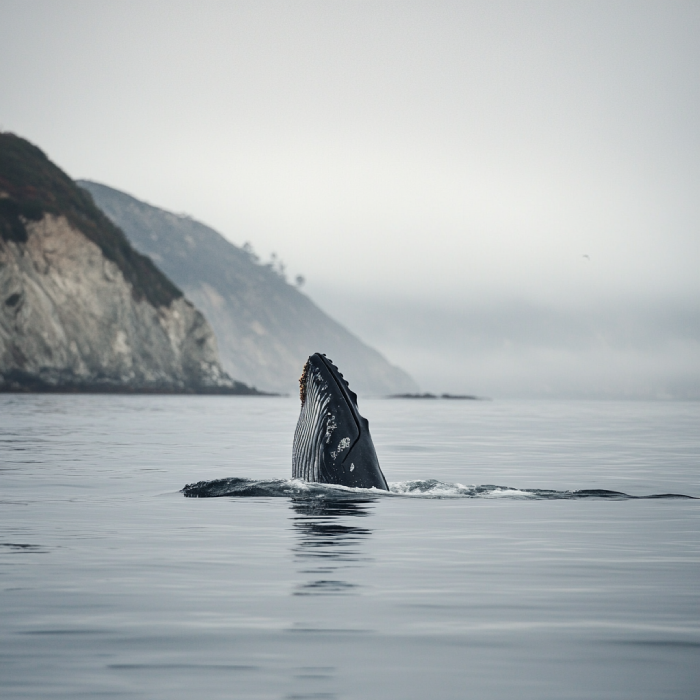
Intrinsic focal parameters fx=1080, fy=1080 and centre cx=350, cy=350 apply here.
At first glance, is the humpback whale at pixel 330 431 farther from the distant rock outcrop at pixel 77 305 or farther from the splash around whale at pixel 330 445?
the distant rock outcrop at pixel 77 305

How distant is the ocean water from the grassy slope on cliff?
88084 millimetres

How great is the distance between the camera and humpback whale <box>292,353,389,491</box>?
1270cm

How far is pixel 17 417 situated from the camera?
148 feet

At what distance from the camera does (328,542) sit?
35.2 ft

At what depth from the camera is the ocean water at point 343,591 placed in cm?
580

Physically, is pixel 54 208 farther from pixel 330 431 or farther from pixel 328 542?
pixel 328 542

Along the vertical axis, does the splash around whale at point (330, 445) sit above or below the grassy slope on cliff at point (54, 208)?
below

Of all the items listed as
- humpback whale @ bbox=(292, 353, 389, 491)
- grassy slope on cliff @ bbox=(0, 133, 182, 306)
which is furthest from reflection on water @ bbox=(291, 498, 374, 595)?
grassy slope on cliff @ bbox=(0, 133, 182, 306)

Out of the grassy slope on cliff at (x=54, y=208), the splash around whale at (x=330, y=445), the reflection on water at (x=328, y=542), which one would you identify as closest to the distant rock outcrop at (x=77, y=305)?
the grassy slope on cliff at (x=54, y=208)

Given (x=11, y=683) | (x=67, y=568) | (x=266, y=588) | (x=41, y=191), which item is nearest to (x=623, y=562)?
(x=266, y=588)

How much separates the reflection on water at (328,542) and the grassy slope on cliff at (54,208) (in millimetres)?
88888

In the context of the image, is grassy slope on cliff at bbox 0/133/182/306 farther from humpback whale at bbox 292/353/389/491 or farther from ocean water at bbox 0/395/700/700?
humpback whale at bbox 292/353/389/491

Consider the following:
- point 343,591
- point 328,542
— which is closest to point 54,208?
point 328,542

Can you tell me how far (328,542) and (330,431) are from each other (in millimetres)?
2256
